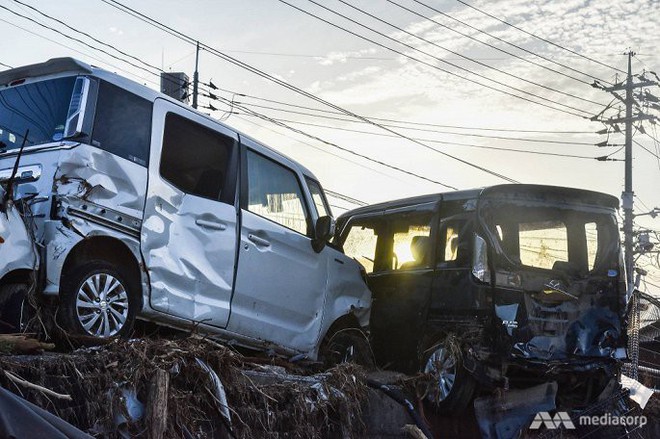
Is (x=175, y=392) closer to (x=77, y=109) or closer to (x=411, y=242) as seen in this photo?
(x=77, y=109)

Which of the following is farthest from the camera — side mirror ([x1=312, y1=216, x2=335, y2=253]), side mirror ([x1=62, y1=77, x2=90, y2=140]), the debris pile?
side mirror ([x1=312, y1=216, x2=335, y2=253])

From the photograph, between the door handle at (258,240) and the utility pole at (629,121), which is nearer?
the door handle at (258,240)

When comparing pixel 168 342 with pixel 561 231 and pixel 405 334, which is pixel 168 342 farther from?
pixel 561 231

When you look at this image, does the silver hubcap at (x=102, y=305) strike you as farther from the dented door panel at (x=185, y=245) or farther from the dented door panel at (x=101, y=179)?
the dented door panel at (x=101, y=179)

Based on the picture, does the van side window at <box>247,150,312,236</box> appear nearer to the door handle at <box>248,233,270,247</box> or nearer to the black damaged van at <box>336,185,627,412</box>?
the door handle at <box>248,233,270,247</box>

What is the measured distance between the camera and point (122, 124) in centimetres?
609

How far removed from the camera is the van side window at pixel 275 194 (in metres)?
7.29

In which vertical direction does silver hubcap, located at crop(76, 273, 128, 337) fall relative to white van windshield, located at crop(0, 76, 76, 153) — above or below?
below

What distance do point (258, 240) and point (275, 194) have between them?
0.62m

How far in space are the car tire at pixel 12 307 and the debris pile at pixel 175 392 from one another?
0.56 meters

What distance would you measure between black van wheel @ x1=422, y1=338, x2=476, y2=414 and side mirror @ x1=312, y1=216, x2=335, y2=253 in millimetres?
1592

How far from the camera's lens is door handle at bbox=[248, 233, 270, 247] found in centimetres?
710

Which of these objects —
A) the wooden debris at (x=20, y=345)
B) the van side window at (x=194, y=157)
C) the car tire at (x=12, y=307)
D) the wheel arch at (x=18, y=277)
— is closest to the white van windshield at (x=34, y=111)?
the van side window at (x=194, y=157)

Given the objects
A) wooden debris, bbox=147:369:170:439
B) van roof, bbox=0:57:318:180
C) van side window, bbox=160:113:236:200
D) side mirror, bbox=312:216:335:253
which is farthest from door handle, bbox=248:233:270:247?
wooden debris, bbox=147:369:170:439
